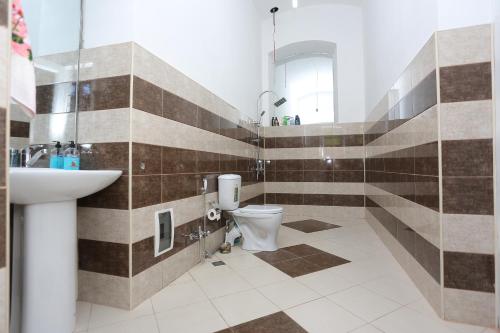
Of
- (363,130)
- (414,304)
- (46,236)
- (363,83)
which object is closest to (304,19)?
(363,83)

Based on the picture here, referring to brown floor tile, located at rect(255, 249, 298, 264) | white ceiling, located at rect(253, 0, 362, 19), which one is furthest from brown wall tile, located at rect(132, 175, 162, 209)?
white ceiling, located at rect(253, 0, 362, 19)

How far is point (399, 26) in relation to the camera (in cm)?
200

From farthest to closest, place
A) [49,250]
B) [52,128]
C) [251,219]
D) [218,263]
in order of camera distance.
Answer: [251,219], [218,263], [52,128], [49,250]

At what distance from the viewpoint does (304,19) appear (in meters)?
3.90

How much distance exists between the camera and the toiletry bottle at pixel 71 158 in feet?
4.56

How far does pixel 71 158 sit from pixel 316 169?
121 inches

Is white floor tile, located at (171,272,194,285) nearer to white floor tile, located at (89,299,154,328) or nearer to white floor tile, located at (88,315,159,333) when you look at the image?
white floor tile, located at (89,299,154,328)

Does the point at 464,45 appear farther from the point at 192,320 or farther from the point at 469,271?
the point at 192,320

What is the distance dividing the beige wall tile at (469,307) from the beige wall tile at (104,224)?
170 cm

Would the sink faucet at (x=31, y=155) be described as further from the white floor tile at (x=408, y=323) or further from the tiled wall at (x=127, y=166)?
the white floor tile at (x=408, y=323)

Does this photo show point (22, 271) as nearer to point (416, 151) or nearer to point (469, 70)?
point (416, 151)

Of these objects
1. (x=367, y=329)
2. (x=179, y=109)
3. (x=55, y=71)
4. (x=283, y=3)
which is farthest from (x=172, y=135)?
(x=283, y=3)

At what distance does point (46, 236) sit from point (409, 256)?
212 centimetres

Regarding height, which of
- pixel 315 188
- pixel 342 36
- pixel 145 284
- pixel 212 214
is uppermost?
pixel 342 36
